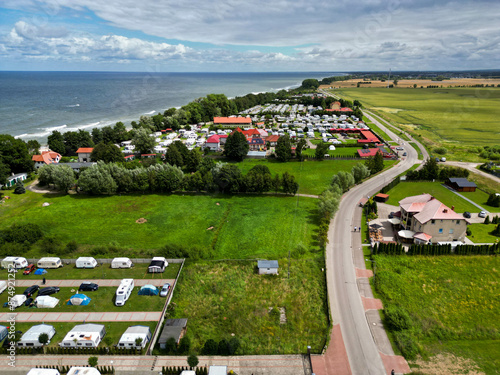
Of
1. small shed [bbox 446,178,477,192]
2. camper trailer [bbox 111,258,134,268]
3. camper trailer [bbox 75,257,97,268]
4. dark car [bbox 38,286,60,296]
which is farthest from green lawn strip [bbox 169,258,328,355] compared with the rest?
small shed [bbox 446,178,477,192]

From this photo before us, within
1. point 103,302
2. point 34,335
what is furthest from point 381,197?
point 34,335

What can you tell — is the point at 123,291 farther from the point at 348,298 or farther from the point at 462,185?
the point at 462,185

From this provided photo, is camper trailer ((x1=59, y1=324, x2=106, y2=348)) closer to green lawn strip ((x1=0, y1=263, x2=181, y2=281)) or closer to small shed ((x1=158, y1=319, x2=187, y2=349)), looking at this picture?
small shed ((x1=158, y1=319, x2=187, y2=349))

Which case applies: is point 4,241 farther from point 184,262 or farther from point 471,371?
point 471,371

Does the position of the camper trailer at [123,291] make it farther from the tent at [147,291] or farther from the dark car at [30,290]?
the dark car at [30,290]

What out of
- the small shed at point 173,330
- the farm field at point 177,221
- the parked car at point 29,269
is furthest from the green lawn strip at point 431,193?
the parked car at point 29,269

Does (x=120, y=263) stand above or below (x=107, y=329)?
above
